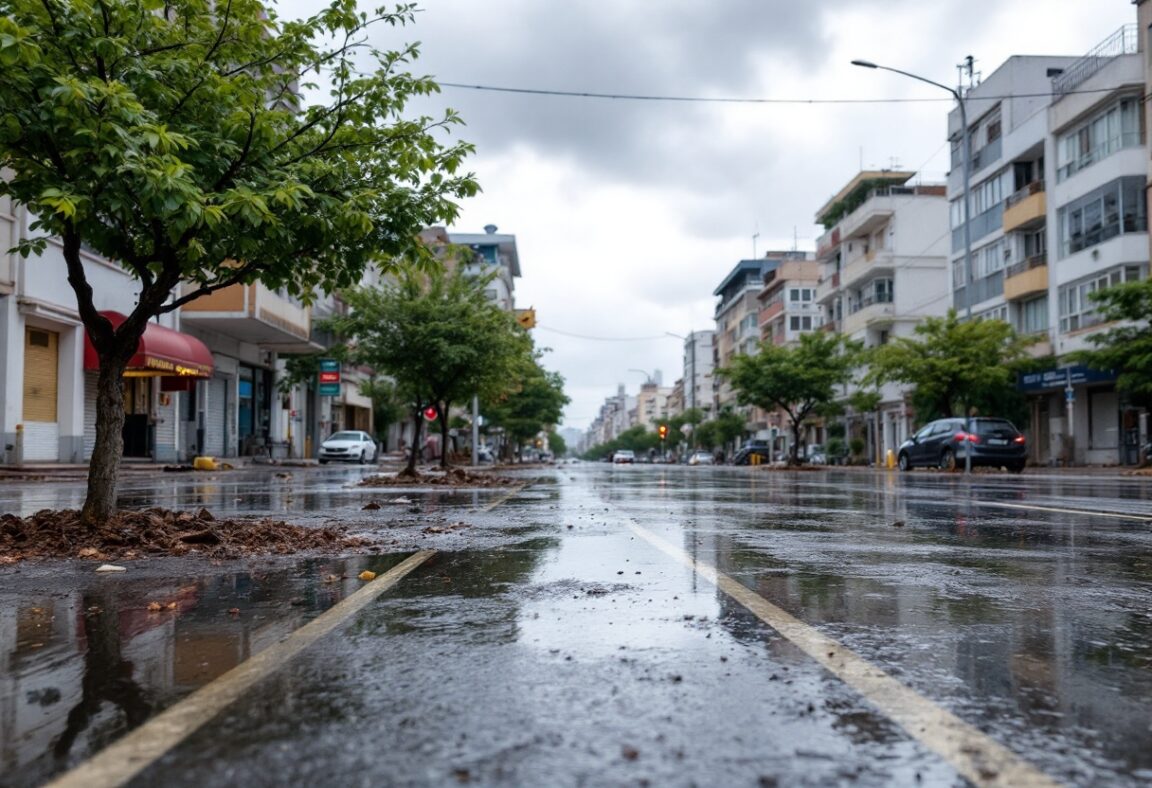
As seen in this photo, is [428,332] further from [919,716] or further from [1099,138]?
[1099,138]

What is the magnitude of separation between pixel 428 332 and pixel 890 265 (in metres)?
43.1

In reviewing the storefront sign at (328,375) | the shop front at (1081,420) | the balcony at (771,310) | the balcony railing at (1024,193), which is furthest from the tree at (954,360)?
the balcony at (771,310)

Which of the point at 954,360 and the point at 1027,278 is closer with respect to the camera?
the point at 954,360

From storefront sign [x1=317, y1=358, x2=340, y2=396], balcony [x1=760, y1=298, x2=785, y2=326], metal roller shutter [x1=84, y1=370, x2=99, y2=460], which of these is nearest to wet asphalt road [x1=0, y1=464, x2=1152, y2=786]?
metal roller shutter [x1=84, y1=370, x2=99, y2=460]

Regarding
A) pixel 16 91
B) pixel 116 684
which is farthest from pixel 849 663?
pixel 16 91

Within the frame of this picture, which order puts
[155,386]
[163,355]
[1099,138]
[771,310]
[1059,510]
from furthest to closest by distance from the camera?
[771,310]
[1099,138]
[155,386]
[163,355]
[1059,510]

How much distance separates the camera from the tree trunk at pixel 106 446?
27.3 feet

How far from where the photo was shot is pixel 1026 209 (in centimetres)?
4153

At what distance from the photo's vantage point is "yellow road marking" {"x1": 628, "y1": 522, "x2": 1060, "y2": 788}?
2.54 metres

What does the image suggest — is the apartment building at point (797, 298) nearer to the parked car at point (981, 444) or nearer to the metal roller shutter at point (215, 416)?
the parked car at point (981, 444)

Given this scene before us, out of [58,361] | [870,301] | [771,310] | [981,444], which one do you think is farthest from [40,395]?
[771,310]

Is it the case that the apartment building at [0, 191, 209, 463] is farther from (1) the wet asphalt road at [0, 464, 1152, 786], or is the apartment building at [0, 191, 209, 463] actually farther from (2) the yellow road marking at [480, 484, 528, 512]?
(1) the wet asphalt road at [0, 464, 1152, 786]

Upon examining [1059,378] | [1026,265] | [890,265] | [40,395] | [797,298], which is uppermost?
[797,298]

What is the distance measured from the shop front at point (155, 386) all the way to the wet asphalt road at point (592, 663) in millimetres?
21224
